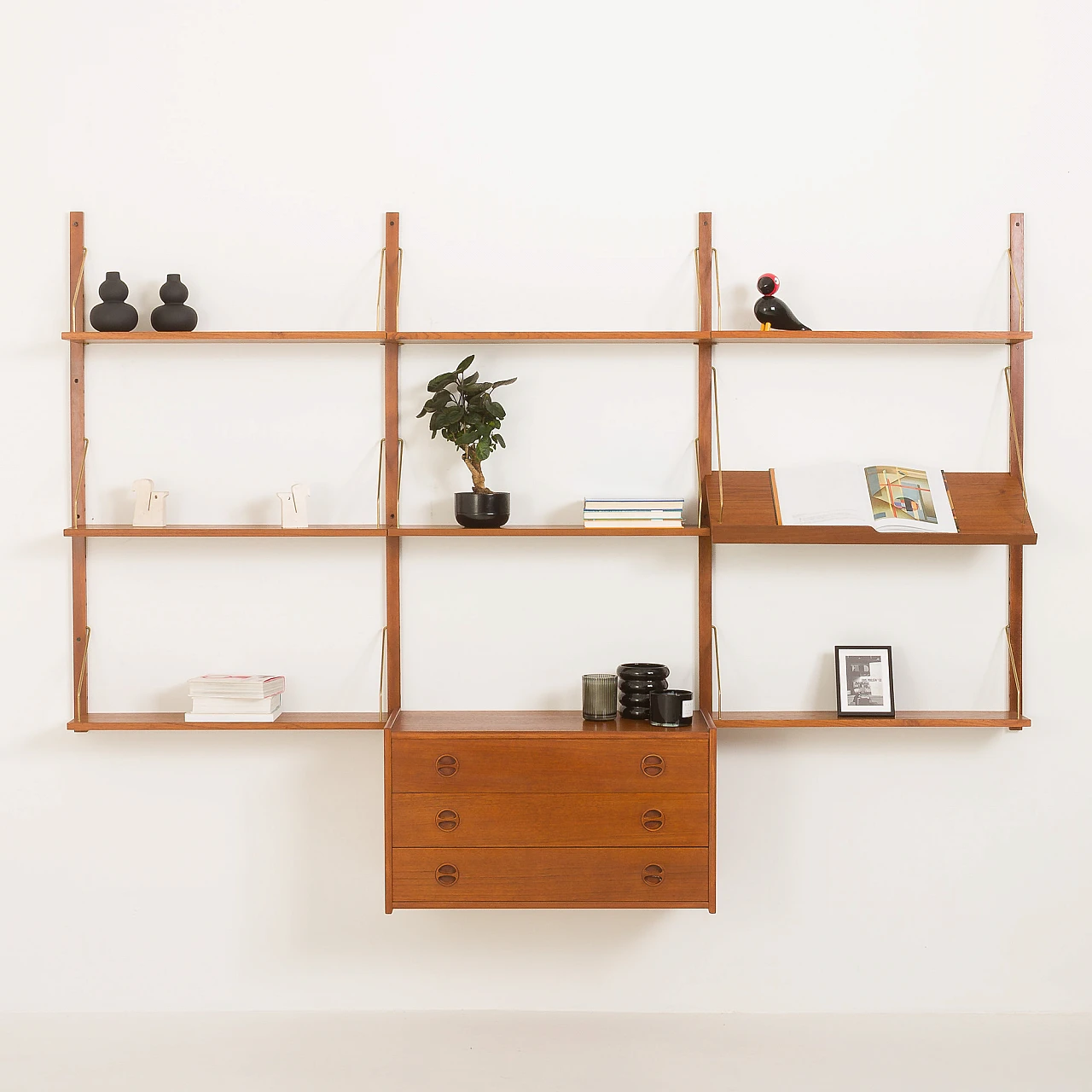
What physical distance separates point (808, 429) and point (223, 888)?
2.23 meters

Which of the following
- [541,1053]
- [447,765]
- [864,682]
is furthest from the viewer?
A: [864,682]

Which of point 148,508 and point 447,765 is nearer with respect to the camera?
point 447,765

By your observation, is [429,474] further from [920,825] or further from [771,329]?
[920,825]

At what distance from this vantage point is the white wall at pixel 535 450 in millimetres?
2975

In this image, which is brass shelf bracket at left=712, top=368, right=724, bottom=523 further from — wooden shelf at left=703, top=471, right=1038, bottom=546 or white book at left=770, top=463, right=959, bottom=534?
white book at left=770, top=463, right=959, bottom=534

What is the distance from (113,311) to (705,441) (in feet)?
5.71

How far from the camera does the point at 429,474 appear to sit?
2.99 m

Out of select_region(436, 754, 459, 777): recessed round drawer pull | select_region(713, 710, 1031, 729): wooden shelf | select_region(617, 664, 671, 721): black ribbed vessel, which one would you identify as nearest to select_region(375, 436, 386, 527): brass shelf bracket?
select_region(436, 754, 459, 777): recessed round drawer pull

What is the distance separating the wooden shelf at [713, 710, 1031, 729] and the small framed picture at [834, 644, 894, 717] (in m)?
0.04

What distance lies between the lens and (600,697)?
9.25ft

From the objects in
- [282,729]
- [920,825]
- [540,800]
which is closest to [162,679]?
[282,729]

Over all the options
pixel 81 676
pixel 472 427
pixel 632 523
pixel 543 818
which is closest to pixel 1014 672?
pixel 632 523

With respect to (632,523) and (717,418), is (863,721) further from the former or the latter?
(717,418)

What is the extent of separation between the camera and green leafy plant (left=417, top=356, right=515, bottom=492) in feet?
9.04
